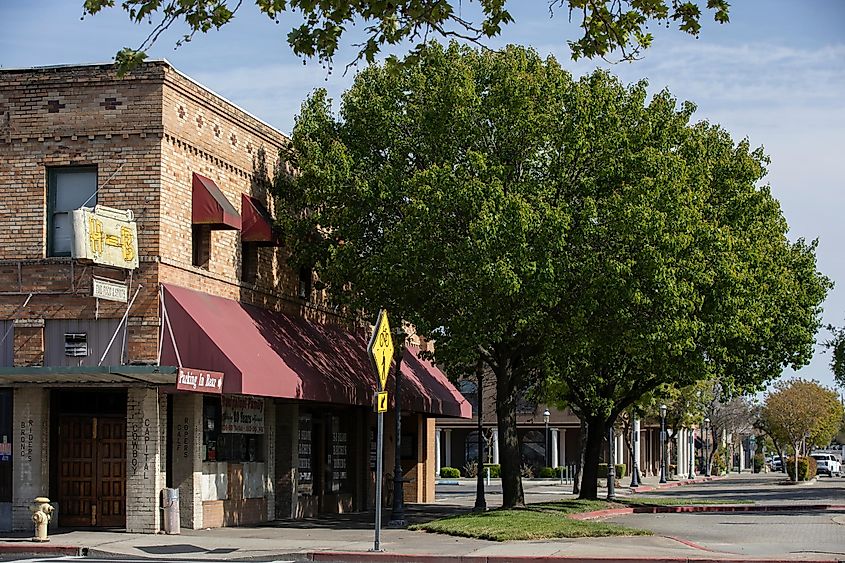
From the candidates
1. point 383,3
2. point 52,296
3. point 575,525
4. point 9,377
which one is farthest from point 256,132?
point 383,3

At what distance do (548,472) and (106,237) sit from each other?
5931cm

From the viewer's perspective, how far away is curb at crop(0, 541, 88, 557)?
20.0 metres

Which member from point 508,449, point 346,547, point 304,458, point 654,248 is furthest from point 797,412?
point 346,547

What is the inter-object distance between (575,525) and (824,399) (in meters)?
64.6

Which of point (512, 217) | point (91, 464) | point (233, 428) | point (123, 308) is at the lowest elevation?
point (91, 464)

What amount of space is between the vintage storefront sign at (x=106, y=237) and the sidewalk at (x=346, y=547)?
15.6ft

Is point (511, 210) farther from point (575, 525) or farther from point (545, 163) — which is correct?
point (575, 525)

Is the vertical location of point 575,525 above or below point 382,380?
below

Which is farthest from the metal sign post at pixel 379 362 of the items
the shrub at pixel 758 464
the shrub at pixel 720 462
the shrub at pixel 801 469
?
the shrub at pixel 758 464

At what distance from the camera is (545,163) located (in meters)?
27.1

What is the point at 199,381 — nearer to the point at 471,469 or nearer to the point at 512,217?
the point at 512,217

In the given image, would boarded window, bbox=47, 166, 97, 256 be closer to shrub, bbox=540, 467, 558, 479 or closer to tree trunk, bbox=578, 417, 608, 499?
tree trunk, bbox=578, 417, 608, 499

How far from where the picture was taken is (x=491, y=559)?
61.9ft

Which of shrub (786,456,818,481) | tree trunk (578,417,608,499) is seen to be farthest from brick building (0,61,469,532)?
shrub (786,456,818,481)
